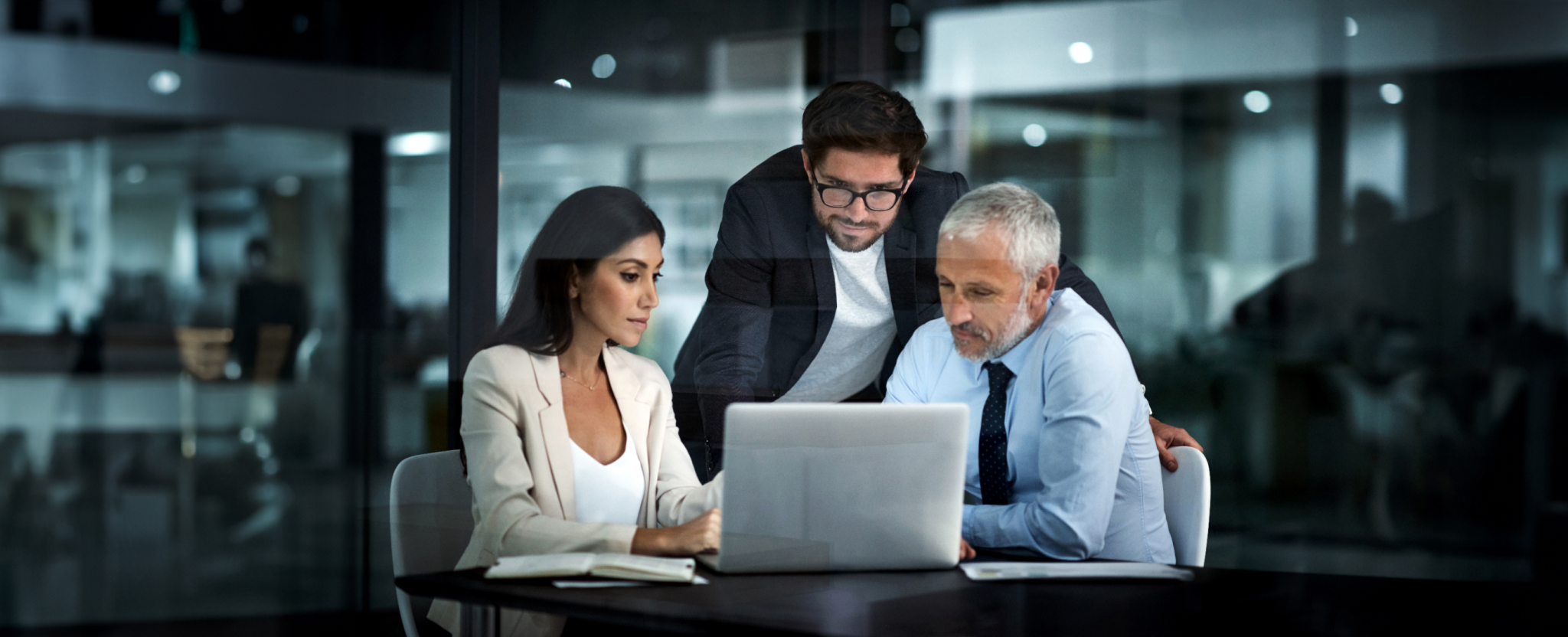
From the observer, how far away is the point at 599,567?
2000mm

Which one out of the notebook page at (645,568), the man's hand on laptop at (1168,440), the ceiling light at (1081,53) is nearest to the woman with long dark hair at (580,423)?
the notebook page at (645,568)

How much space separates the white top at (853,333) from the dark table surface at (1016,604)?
0.52 metres

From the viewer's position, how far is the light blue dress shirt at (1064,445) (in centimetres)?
233

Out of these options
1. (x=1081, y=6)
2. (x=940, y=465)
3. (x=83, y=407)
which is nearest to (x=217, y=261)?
(x=83, y=407)

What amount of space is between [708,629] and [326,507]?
5676 mm

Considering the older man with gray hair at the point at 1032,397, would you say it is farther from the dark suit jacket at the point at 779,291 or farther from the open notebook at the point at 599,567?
the open notebook at the point at 599,567

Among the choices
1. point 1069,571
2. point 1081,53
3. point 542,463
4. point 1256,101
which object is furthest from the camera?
point 1256,101

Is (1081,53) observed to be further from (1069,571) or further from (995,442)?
(1069,571)

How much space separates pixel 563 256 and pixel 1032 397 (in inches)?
38.0

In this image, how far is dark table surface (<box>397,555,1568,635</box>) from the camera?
68.9 inches

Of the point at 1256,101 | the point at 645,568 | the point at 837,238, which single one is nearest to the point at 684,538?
the point at 645,568

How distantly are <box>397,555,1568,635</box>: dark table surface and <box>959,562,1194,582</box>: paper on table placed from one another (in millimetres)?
23

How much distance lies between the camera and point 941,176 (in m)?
2.55

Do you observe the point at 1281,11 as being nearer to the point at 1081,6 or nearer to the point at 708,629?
the point at 1081,6
